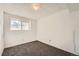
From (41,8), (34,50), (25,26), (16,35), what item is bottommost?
(34,50)

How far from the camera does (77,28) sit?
1.48 meters

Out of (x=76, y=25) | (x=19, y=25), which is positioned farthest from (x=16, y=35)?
(x=76, y=25)

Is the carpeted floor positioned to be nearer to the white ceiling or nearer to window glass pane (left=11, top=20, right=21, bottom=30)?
A: window glass pane (left=11, top=20, right=21, bottom=30)

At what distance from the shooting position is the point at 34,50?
149 cm

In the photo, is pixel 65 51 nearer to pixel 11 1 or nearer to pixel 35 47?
pixel 35 47

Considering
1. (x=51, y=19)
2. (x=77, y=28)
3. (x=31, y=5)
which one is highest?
(x=31, y=5)

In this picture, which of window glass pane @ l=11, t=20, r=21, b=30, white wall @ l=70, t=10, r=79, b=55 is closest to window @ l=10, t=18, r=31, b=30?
window glass pane @ l=11, t=20, r=21, b=30

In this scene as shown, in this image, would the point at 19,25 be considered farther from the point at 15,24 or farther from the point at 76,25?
the point at 76,25

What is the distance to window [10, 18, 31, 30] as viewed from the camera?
148 centimetres

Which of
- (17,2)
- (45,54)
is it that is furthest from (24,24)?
(45,54)

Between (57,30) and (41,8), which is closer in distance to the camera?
(41,8)

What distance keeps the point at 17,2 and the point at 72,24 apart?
3.04 ft

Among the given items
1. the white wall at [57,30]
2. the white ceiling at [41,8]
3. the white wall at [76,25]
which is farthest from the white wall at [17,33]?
the white wall at [76,25]

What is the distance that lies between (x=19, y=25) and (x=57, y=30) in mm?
638
